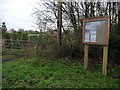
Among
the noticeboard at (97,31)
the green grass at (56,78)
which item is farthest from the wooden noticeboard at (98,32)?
the green grass at (56,78)

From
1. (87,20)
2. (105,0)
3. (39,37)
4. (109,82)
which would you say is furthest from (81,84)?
(105,0)

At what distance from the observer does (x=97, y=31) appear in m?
10.6

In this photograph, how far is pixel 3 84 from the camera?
8.34 metres

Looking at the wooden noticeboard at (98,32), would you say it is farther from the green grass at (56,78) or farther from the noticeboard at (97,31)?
the green grass at (56,78)

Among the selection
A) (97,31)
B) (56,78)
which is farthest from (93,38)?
(56,78)

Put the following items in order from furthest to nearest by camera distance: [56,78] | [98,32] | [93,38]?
[93,38] → [98,32] → [56,78]

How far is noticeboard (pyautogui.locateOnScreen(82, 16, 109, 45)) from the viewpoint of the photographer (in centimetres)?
1012

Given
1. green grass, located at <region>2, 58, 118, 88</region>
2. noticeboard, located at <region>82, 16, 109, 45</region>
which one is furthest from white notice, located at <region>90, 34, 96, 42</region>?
green grass, located at <region>2, 58, 118, 88</region>

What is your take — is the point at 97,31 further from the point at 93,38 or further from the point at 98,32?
the point at 93,38

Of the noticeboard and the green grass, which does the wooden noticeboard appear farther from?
the green grass

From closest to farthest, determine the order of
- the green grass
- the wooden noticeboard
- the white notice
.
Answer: the green grass
the wooden noticeboard
the white notice

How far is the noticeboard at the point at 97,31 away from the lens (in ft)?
33.2

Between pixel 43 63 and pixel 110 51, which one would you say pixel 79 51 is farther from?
pixel 43 63

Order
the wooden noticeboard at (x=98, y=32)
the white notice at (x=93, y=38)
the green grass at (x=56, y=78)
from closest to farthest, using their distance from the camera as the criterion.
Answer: the green grass at (x=56, y=78) → the wooden noticeboard at (x=98, y=32) → the white notice at (x=93, y=38)
